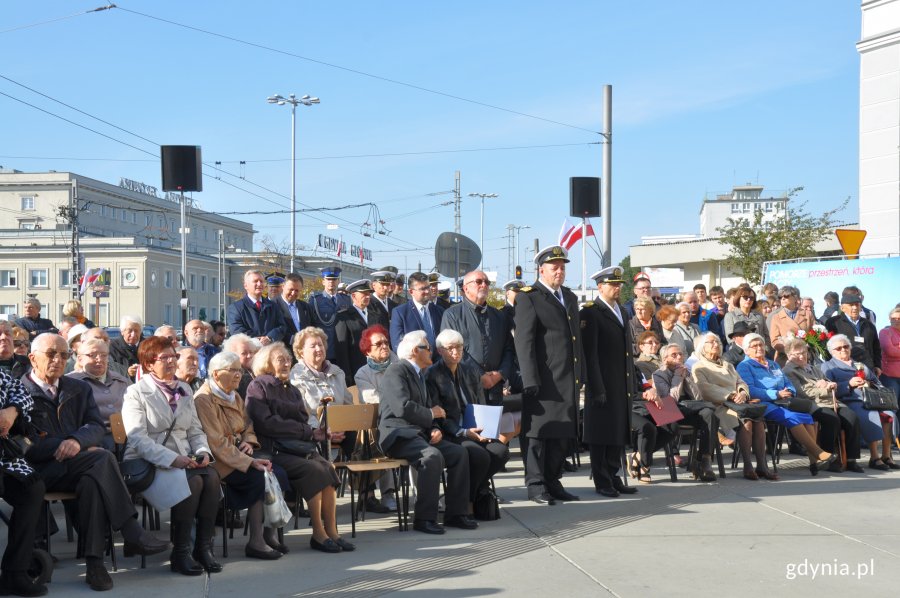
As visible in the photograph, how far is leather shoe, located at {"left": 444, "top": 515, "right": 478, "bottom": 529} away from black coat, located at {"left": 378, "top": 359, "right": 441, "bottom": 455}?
2.18ft

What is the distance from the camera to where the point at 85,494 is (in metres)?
6.38

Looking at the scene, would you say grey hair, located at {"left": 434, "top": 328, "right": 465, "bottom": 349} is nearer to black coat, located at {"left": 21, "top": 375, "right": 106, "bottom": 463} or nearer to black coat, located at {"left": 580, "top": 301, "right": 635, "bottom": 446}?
black coat, located at {"left": 580, "top": 301, "right": 635, "bottom": 446}

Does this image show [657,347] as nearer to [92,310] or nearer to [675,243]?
[675,243]

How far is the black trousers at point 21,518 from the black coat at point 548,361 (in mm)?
4298

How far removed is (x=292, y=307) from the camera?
443 inches

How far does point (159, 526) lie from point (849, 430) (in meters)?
7.44

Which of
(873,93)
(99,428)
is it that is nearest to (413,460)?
(99,428)

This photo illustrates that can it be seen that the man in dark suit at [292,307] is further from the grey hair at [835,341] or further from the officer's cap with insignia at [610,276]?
the grey hair at [835,341]

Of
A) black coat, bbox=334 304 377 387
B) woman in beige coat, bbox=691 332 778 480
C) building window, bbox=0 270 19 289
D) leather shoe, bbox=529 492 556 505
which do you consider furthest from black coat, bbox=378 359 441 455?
building window, bbox=0 270 19 289

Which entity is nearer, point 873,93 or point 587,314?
point 587,314

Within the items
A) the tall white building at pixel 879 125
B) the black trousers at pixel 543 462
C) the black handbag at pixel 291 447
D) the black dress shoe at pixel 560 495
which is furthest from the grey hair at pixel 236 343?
the tall white building at pixel 879 125

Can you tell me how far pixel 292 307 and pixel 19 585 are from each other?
5.63 meters

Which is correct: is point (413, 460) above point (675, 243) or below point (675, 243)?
below

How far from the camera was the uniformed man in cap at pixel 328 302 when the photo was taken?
11.5 m
